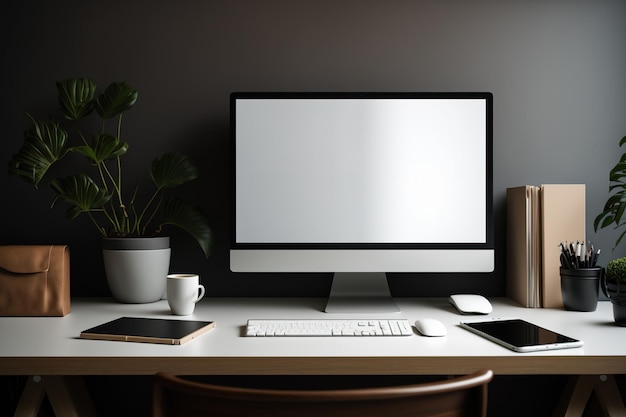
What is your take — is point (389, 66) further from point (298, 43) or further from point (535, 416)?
point (535, 416)

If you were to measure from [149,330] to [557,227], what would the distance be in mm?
1181

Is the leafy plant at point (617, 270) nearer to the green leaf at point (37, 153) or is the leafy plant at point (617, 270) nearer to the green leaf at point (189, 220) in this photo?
the green leaf at point (189, 220)

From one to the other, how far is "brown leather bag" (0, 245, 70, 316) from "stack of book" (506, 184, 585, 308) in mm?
1355

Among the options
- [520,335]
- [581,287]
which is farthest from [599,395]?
[581,287]

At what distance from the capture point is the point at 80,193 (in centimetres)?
157

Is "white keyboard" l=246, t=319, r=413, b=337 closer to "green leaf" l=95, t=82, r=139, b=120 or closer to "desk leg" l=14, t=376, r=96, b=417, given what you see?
"desk leg" l=14, t=376, r=96, b=417

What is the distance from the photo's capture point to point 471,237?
5.02ft

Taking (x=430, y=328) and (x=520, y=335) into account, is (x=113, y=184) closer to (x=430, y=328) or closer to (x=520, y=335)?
(x=430, y=328)

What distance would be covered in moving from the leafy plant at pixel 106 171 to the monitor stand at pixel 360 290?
42 centimetres

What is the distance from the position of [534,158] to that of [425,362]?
1020mm

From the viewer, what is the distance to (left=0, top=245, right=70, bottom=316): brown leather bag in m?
1.46

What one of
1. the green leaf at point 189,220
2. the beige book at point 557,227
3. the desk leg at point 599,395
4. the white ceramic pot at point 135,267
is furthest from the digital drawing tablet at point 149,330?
the beige book at point 557,227

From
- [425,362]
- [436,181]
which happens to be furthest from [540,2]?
[425,362]

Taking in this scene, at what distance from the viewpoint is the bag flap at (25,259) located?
1.46 metres
